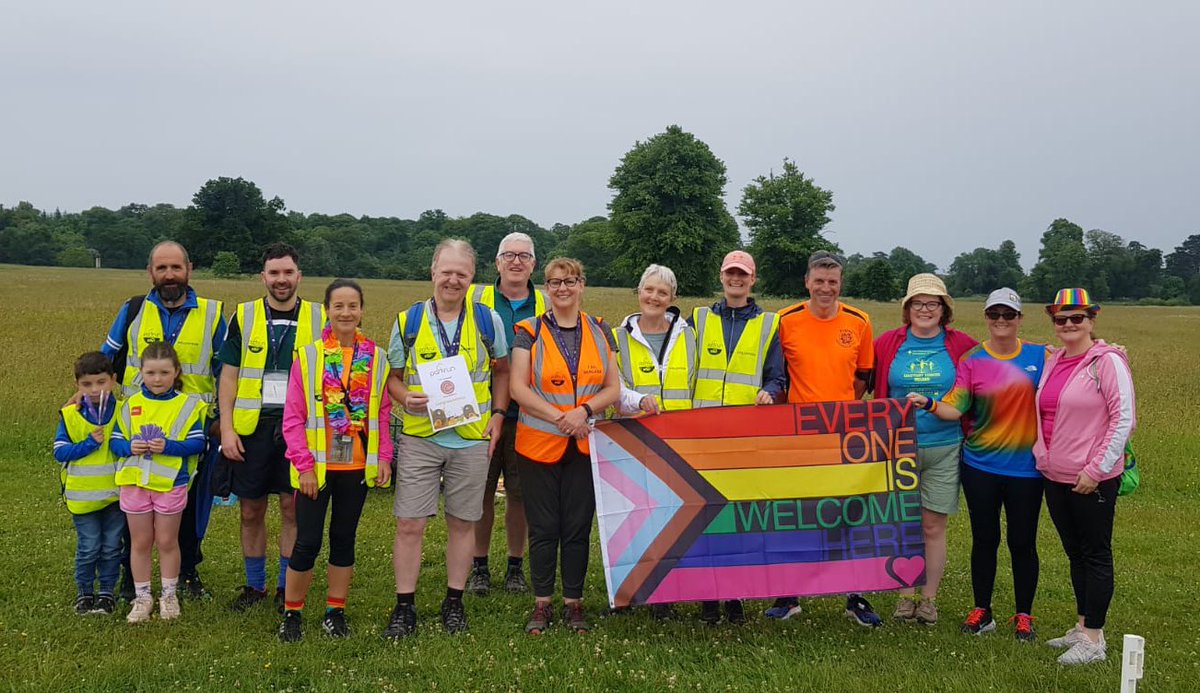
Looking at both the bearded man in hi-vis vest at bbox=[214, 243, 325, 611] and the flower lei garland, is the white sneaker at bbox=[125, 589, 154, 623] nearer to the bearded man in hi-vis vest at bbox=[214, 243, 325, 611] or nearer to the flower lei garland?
the bearded man in hi-vis vest at bbox=[214, 243, 325, 611]

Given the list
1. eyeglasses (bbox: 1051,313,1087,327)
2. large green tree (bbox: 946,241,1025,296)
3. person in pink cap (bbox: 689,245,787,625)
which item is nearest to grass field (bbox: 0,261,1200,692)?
person in pink cap (bbox: 689,245,787,625)

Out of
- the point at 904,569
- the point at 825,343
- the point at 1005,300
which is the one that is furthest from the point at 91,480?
the point at 1005,300

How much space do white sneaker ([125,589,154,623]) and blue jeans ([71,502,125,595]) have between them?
0.47 metres

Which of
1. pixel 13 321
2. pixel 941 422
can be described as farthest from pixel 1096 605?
pixel 13 321

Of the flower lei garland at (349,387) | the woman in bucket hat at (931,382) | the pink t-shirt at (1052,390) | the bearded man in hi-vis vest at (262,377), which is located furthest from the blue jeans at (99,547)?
the pink t-shirt at (1052,390)

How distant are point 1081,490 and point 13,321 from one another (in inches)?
1109

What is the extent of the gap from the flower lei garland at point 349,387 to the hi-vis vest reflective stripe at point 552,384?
1132mm

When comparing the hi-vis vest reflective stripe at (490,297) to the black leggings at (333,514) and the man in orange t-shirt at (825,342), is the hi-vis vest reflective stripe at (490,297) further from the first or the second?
the man in orange t-shirt at (825,342)

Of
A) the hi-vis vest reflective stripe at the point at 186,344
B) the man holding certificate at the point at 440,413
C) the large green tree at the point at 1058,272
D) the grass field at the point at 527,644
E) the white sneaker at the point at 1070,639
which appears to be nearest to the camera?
the grass field at the point at 527,644

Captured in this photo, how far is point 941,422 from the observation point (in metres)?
6.17

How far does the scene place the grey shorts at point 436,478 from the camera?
5801 millimetres

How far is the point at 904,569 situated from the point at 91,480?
20.4 ft

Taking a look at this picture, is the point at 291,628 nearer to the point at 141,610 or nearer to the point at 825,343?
the point at 141,610

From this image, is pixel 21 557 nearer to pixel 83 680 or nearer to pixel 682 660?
pixel 83 680
